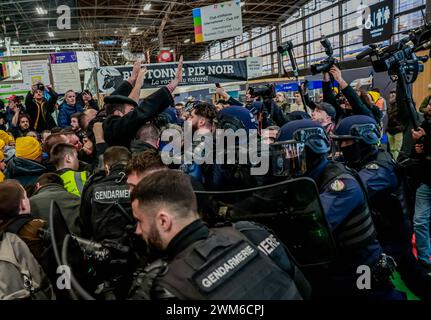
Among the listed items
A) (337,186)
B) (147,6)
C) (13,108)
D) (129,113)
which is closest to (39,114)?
(13,108)

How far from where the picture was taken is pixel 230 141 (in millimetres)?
2594

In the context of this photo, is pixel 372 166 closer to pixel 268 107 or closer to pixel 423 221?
pixel 423 221

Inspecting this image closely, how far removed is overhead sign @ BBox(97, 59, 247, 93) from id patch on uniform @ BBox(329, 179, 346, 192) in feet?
18.5

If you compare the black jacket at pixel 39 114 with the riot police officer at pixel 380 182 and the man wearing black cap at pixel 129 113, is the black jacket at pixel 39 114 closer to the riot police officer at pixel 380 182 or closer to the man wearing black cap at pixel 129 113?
the man wearing black cap at pixel 129 113

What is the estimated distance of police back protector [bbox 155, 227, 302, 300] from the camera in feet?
3.36

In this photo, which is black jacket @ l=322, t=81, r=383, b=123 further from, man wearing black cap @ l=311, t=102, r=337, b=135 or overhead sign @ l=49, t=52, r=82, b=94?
overhead sign @ l=49, t=52, r=82, b=94

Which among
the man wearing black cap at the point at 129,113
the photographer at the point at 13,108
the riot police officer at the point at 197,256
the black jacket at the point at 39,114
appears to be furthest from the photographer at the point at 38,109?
the riot police officer at the point at 197,256

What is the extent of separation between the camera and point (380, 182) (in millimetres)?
2355

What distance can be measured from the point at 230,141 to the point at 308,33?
21895 mm

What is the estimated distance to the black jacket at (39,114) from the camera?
20.0ft

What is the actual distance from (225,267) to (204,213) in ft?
1.69

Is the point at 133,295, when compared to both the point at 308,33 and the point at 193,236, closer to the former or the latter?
the point at 193,236

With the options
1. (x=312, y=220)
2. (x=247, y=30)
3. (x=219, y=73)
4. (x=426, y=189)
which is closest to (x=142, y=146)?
(x=312, y=220)

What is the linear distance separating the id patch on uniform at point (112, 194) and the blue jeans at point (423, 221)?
2918 mm
